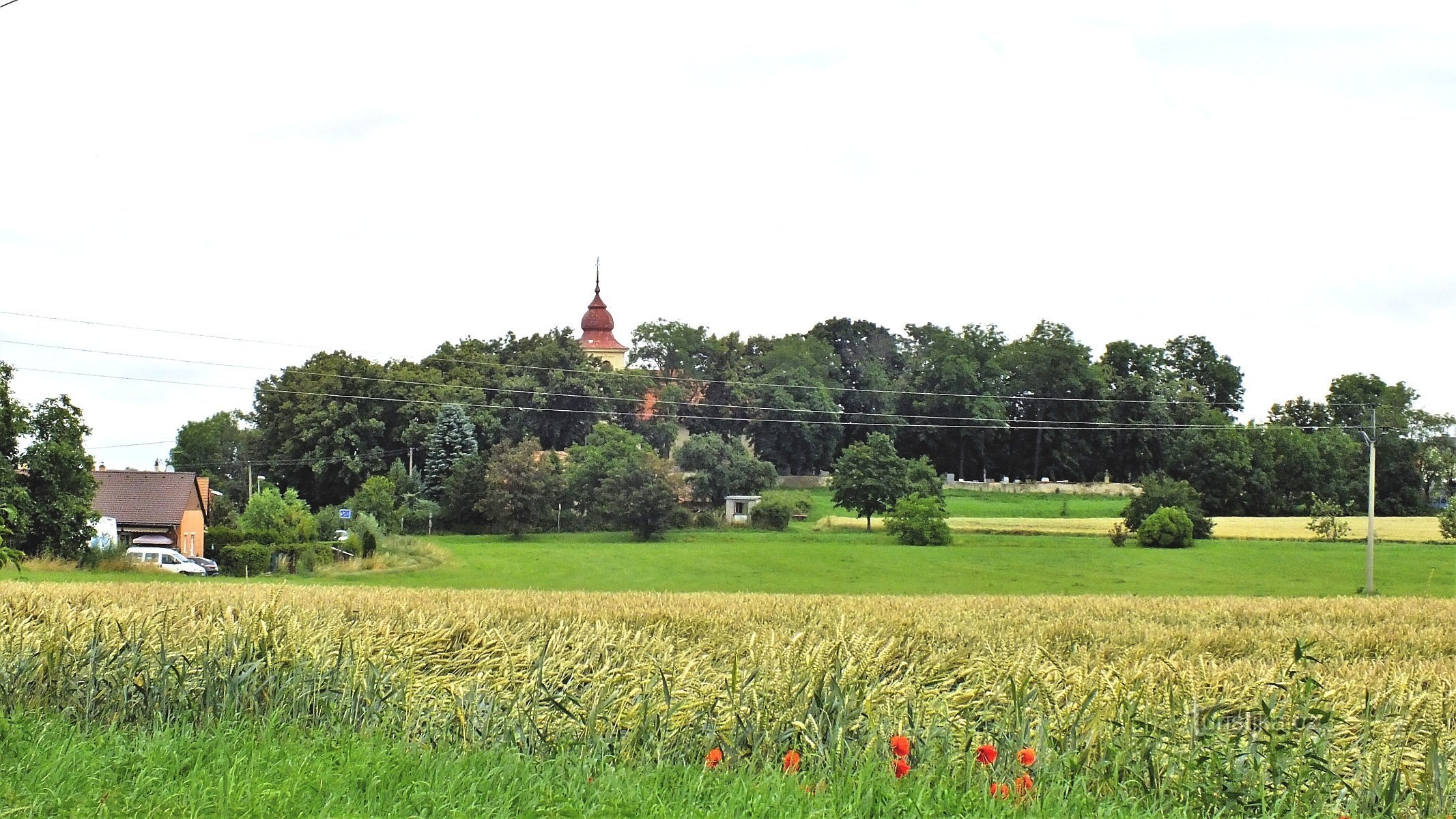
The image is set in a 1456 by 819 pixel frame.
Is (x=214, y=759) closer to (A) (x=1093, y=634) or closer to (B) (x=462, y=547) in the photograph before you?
(A) (x=1093, y=634)

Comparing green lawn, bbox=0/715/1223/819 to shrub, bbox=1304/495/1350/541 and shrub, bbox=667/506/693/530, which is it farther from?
shrub, bbox=1304/495/1350/541

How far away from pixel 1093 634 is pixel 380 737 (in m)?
8.97

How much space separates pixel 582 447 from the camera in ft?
233

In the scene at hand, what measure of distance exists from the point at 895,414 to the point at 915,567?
3577 centimetres

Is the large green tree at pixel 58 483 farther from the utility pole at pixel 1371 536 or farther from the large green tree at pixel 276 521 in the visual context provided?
the utility pole at pixel 1371 536

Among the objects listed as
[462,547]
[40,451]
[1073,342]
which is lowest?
[462,547]

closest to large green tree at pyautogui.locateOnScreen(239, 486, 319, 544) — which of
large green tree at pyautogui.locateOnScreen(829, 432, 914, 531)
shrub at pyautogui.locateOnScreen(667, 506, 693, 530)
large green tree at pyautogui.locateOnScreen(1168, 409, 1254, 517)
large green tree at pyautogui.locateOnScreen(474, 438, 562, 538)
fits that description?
large green tree at pyautogui.locateOnScreen(474, 438, 562, 538)

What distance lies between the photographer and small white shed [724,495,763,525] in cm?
7219

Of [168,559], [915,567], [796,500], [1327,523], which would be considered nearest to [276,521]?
[168,559]

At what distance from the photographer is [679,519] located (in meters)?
67.0

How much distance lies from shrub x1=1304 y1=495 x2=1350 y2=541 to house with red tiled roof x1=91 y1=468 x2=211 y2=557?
52953 mm

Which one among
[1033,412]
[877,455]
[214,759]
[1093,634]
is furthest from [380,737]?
[1033,412]

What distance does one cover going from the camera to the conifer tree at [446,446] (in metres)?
69.8

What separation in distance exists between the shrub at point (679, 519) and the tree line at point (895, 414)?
6111 mm
